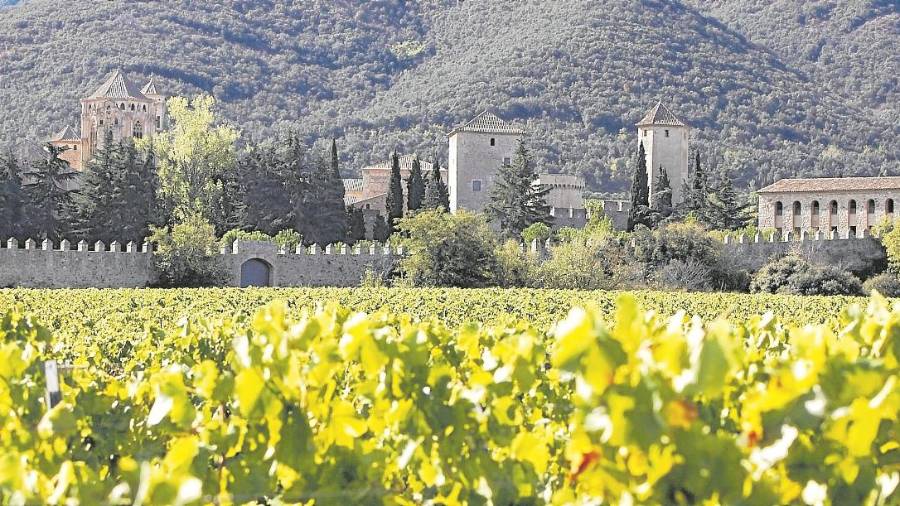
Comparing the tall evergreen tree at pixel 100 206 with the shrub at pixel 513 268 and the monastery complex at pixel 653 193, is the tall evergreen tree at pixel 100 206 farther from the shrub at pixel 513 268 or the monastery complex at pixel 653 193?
the shrub at pixel 513 268

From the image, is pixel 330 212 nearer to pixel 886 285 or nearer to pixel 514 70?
pixel 886 285

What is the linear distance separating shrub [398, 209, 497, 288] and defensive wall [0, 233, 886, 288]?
2.77 metres

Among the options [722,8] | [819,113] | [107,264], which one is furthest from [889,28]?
[107,264]

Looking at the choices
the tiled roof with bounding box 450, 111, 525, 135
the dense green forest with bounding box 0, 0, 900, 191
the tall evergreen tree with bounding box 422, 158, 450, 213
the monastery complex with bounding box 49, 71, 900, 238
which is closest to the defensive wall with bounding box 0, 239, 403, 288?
the tall evergreen tree with bounding box 422, 158, 450, 213

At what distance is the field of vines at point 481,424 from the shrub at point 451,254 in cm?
3539

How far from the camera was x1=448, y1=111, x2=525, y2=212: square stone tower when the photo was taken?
60531mm

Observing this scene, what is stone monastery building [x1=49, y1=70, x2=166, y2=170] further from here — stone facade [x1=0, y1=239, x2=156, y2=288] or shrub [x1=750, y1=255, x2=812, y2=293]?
shrub [x1=750, y1=255, x2=812, y2=293]

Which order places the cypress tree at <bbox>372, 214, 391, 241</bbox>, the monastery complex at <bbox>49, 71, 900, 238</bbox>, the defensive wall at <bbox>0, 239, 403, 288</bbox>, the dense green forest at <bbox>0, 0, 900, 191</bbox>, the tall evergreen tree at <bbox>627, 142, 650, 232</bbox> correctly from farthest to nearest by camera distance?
1. the dense green forest at <bbox>0, 0, 900, 191</bbox>
2. the monastery complex at <bbox>49, 71, 900, 238</bbox>
3. the tall evergreen tree at <bbox>627, 142, 650, 232</bbox>
4. the cypress tree at <bbox>372, 214, 391, 241</bbox>
5. the defensive wall at <bbox>0, 239, 403, 288</bbox>

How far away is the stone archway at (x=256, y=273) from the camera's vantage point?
1747 inches

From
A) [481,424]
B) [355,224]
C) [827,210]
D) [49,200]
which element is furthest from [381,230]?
[481,424]

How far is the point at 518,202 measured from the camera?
52.8m

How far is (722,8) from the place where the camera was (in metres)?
142

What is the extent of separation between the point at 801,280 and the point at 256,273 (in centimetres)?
1906

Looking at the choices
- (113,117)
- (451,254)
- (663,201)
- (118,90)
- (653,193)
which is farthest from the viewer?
(118,90)
